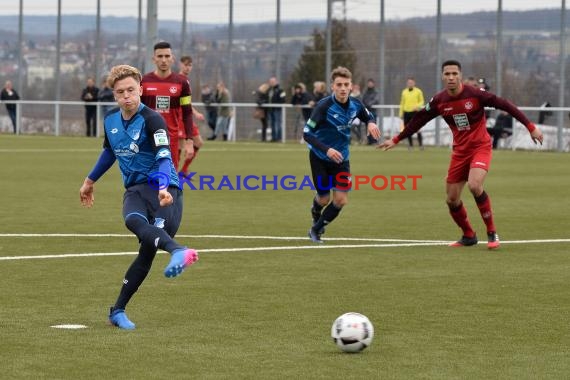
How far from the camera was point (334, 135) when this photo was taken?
14719 millimetres

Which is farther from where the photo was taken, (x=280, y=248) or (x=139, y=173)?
(x=280, y=248)

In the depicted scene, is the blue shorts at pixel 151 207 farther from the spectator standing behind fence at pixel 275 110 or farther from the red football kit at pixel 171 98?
the spectator standing behind fence at pixel 275 110

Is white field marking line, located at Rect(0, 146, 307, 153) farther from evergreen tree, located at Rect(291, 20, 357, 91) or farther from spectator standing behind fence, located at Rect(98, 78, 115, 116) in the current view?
spectator standing behind fence, located at Rect(98, 78, 115, 116)

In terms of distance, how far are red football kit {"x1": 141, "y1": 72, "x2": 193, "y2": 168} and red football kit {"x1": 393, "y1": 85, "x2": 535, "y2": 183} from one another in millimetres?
3363

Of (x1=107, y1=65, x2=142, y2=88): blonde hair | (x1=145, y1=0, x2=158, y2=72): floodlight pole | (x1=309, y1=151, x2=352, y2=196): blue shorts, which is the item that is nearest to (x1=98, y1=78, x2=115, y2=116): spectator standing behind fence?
(x1=145, y1=0, x2=158, y2=72): floodlight pole

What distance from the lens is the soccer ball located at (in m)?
7.79

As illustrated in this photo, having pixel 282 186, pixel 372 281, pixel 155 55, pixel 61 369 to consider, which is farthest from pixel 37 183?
pixel 61 369

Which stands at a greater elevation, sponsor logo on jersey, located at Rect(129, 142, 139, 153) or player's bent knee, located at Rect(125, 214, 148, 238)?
sponsor logo on jersey, located at Rect(129, 142, 139, 153)

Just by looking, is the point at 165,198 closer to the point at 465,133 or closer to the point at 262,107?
the point at 465,133

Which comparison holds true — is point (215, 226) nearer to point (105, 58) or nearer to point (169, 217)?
point (169, 217)

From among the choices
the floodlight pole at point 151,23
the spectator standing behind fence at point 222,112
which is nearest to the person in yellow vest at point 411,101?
the spectator standing behind fence at point 222,112

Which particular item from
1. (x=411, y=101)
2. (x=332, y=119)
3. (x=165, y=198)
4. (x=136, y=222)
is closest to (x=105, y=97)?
(x=411, y=101)

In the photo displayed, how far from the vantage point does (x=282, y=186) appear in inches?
945

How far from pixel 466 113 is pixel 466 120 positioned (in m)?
0.09
